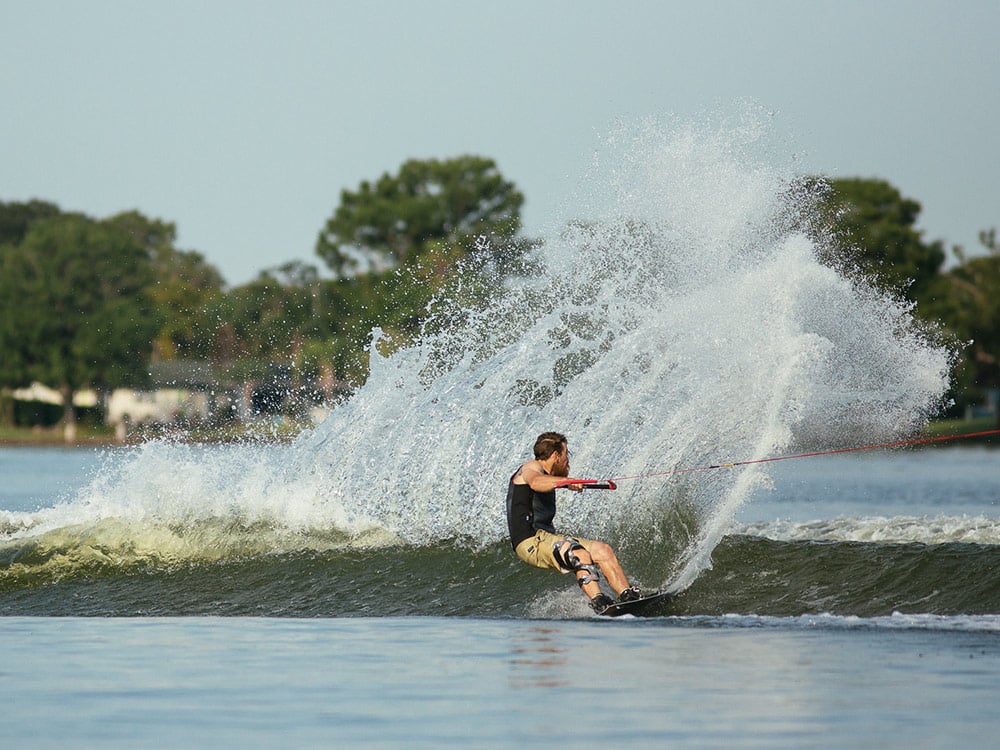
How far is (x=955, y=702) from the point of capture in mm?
9539

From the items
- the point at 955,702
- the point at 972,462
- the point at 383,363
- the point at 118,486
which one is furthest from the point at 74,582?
the point at 972,462

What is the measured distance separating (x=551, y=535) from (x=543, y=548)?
0.13m

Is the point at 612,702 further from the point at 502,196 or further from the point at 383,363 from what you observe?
the point at 502,196

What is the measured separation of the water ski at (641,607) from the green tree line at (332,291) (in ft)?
165

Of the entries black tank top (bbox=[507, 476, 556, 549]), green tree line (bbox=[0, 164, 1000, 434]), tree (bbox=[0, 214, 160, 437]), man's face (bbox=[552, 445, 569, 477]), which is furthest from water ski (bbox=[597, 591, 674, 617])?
tree (bbox=[0, 214, 160, 437])

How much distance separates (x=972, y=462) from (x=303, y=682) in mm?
53339

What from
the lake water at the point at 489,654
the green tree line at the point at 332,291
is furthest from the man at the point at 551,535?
the green tree line at the point at 332,291

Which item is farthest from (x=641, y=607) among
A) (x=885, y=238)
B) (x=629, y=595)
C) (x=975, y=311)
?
(x=975, y=311)

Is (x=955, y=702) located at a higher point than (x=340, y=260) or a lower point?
lower

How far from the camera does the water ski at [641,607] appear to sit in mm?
13641

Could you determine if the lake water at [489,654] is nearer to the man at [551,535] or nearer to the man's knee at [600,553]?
the man at [551,535]

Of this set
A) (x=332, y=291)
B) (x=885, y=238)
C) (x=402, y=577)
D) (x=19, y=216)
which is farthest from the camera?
(x=19, y=216)

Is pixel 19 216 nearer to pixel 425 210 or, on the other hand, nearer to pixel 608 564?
pixel 425 210

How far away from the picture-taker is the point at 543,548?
44.8 ft
